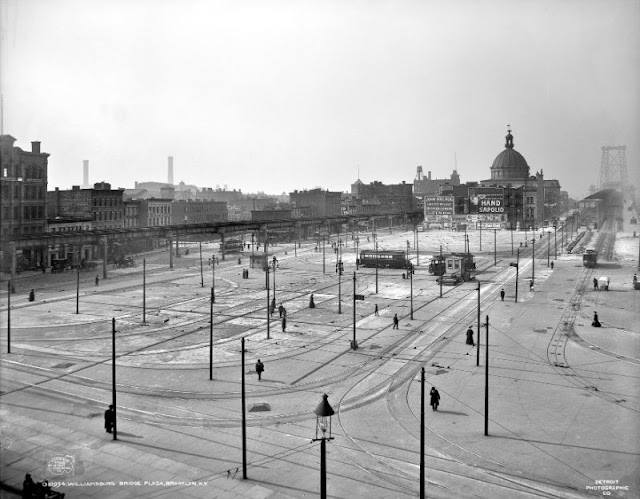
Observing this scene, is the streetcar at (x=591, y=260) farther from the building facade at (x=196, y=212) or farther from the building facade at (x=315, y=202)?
the building facade at (x=315, y=202)

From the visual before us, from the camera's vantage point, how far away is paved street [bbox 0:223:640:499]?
722 inches

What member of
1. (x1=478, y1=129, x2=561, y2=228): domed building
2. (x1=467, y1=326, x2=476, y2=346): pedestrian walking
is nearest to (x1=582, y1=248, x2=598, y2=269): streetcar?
(x1=478, y1=129, x2=561, y2=228): domed building

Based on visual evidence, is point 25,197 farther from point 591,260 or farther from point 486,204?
point 486,204

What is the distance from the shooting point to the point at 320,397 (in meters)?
26.1

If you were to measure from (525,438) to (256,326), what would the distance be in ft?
77.2

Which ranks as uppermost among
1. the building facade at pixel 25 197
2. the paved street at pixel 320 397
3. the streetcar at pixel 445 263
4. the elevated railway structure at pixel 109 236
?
the building facade at pixel 25 197

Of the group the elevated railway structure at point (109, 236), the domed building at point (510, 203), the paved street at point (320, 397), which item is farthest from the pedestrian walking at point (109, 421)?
the domed building at point (510, 203)

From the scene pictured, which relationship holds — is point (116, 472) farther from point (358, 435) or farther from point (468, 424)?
point (468, 424)

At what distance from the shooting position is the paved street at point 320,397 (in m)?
18.3

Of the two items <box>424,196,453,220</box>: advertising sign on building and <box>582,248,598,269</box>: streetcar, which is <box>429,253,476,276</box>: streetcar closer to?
<box>582,248,598,269</box>: streetcar

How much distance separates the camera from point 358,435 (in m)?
21.7

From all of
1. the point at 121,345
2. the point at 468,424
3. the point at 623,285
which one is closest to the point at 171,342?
the point at 121,345

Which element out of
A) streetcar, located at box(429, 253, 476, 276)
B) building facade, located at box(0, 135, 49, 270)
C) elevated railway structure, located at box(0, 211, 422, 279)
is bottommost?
streetcar, located at box(429, 253, 476, 276)

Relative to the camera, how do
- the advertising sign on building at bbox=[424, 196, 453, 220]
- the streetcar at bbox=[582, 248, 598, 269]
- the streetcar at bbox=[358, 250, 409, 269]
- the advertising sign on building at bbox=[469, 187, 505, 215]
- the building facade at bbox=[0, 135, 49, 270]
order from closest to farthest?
the building facade at bbox=[0, 135, 49, 270] → the streetcar at bbox=[582, 248, 598, 269] → the streetcar at bbox=[358, 250, 409, 269] → the advertising sign on building at bbox=[469, 187, 505, 215] → the advertising sign on building at bbox=[424, 196, 453, 220]
